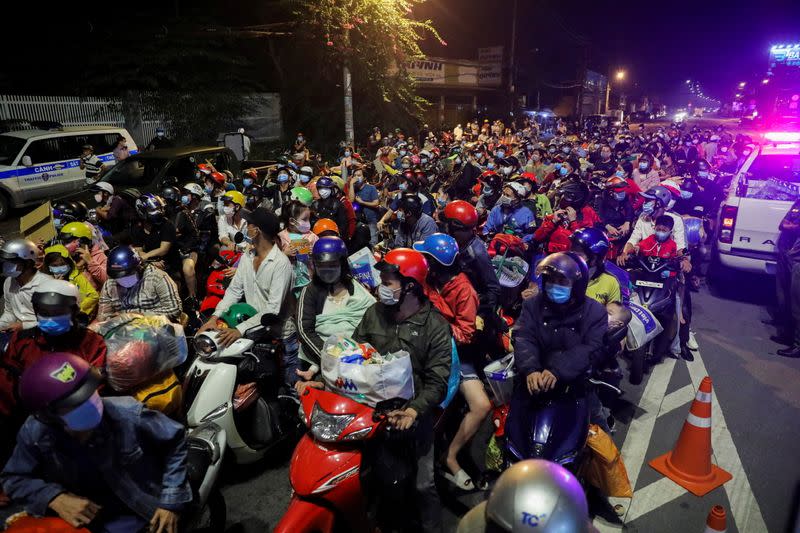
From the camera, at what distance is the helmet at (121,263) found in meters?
4.20

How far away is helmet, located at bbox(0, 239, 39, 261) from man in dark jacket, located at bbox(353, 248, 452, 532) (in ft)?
11.1

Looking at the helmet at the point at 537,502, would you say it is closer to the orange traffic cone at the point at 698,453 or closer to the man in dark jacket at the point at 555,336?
the man in dark jacket at the point at 555,336

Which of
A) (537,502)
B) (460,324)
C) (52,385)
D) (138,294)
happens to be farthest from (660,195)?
(52,385)

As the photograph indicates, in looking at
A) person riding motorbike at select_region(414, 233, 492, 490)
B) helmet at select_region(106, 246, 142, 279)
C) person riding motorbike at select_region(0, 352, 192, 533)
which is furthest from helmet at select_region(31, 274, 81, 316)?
person riding motorbike at select_region(414, 233, 492, 490)

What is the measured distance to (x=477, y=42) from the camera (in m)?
45.2

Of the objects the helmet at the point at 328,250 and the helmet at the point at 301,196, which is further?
the helmet at the point at 301,196

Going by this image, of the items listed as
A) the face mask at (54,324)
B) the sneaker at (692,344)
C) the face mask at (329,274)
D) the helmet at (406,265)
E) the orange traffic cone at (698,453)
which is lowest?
the sneaker at (692,344)

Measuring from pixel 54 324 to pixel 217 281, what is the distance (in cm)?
329

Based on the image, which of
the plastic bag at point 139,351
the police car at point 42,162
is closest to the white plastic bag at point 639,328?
the plastic bag at point 139,351

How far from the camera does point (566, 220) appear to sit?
7727mm

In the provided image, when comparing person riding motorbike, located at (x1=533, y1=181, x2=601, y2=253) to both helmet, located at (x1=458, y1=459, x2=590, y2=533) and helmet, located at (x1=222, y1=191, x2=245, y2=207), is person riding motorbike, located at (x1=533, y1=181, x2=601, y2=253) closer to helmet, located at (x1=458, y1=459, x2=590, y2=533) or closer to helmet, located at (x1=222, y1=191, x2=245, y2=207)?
helmet, located at (x1=222, y1=191, x2=245, y2=207)

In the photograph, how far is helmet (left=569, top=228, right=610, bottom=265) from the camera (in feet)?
16.7

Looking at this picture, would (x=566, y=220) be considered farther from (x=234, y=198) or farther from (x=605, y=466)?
(x=234, y=198)

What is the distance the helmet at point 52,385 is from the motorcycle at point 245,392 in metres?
1.61
